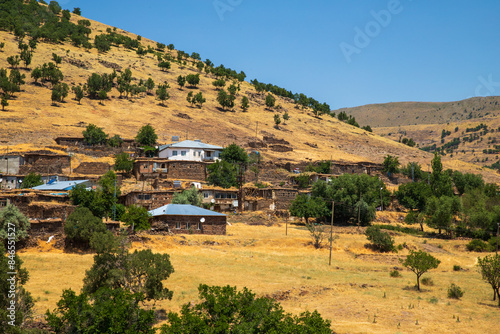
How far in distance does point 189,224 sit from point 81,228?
12.8 m

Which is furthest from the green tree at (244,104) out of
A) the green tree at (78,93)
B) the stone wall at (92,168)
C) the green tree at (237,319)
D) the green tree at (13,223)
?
the green tree at (237,319)

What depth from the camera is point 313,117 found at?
143m

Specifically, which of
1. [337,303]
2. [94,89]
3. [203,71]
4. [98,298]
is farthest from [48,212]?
[203,71]

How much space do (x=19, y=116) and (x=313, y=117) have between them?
84400 mm

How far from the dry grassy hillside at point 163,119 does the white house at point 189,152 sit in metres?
13.2

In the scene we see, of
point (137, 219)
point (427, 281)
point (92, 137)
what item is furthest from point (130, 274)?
point (92, 137)

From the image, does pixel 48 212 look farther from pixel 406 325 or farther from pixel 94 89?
pixel 94 89

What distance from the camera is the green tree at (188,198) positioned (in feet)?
172

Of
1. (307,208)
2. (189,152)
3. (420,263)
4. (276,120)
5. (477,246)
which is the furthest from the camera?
(276,120)

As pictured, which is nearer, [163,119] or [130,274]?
[130,274]

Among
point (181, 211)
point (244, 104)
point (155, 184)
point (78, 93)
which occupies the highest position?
point (244, 104)

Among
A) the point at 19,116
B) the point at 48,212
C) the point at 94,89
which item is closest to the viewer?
the point at 48,212

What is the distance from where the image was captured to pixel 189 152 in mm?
75062

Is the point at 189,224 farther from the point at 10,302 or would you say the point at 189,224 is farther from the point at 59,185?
the point at 10,302
